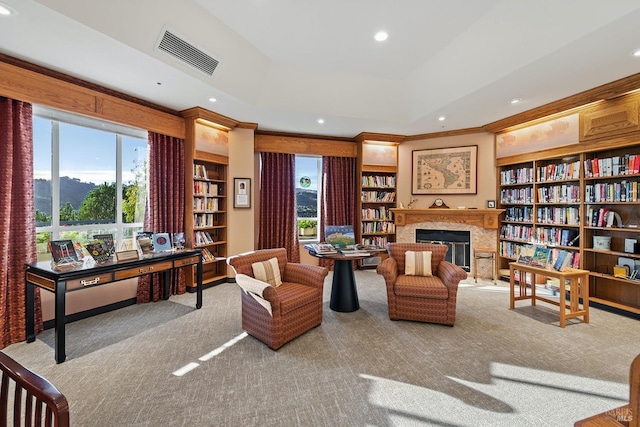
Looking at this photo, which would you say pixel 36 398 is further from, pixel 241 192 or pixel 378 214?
pixel 378 214

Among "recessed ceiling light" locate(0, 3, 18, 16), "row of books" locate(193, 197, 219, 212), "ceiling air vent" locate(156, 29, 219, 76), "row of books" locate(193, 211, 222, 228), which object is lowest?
"row of books" locate(193, 211, 222, 228)

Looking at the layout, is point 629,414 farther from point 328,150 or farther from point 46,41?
point 328,150

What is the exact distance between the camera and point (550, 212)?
4.79m

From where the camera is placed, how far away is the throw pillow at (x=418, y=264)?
152 inches

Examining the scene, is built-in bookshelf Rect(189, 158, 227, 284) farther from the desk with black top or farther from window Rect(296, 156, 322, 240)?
the desk with black top

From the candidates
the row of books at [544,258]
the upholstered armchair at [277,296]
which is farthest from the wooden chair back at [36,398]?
the row of books at [544,258]

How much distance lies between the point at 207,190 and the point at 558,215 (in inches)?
224

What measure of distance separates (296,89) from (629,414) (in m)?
4.56

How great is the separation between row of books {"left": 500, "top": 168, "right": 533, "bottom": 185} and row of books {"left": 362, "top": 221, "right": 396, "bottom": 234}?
2.25 meters

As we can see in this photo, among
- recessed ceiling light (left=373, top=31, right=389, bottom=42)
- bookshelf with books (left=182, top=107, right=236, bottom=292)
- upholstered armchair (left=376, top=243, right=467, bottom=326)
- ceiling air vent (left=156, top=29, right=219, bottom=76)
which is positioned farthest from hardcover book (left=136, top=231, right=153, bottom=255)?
recessed ceiling light (left=373, top=31, right=389, bottom=42)

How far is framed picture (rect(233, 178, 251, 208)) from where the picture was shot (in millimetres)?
5297

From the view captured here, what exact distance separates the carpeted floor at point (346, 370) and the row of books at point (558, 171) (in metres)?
2.02

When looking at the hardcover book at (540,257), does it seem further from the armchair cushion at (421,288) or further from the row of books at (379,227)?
the row of books at (379,227)

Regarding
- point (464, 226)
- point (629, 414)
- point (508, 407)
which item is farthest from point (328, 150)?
point (629, 414)
